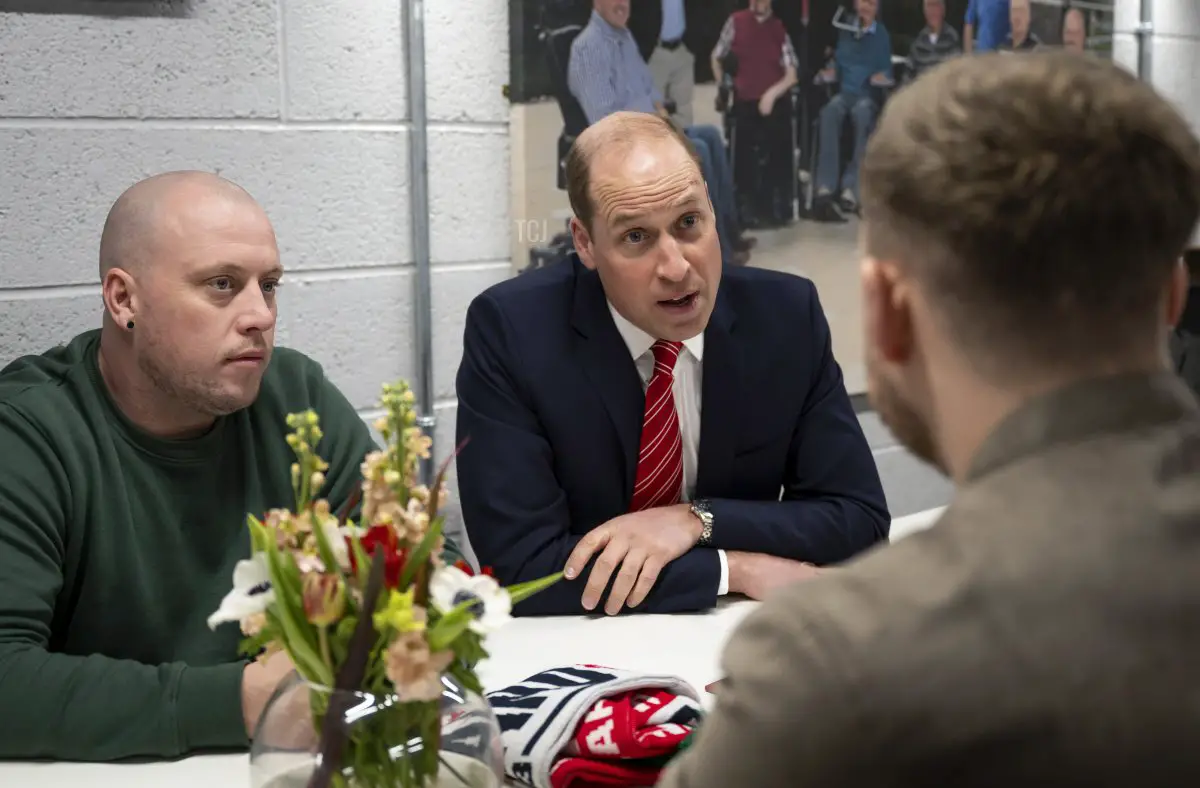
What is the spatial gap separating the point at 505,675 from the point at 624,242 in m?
0.81

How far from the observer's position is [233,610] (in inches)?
43.4

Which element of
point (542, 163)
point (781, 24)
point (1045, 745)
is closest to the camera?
point (1045, 745)

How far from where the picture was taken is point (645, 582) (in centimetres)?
189

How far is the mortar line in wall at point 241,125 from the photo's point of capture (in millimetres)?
2332

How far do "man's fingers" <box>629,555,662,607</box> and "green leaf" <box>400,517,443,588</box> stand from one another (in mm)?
833

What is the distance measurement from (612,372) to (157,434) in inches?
28.4

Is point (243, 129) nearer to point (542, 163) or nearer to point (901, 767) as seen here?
point (542, 163)

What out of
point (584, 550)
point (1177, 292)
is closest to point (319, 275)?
point (584, 550)

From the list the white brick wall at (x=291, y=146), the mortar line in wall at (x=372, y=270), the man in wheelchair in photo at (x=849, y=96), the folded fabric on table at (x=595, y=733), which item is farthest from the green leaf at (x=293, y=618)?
the man in wheelchair in photo at (x=849, y=96)

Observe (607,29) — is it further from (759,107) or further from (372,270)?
(372,270)

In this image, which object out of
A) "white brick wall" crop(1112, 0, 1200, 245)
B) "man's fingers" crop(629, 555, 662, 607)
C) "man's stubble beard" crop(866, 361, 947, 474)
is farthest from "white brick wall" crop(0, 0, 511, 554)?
→ "white brick wall" crop(1112, 0, 1200, 245)

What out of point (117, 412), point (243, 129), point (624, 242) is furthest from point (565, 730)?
point (243, 129)

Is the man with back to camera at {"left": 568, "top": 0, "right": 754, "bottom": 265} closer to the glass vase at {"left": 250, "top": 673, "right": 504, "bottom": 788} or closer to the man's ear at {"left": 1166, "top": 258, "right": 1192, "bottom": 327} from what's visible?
the glass vase at {"left": 250, "top": 673, "right": 504, "bottom": 788}

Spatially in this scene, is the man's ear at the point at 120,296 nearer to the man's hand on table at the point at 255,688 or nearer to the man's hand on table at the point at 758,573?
the man's hand on table at the point at 255,688
